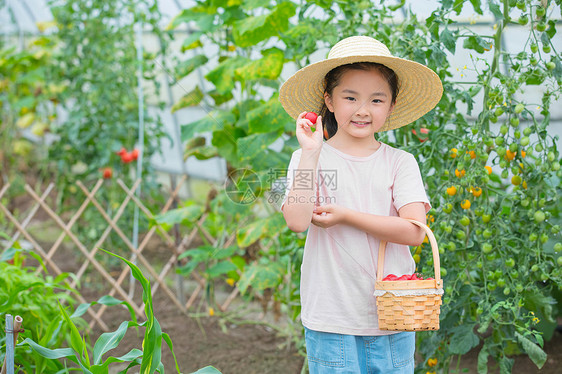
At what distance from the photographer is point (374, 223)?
125 cm

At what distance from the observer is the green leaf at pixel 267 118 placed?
2158 mm

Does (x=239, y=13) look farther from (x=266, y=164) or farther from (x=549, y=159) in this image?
(x=549, y=159)

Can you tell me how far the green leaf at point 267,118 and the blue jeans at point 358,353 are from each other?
3.17ft

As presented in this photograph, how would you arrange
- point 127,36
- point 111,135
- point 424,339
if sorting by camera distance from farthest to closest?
point 127,36 → point 111,135 → point 424,339

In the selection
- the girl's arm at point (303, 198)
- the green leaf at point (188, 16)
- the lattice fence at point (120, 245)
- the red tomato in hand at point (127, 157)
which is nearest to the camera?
the girl's arm at point (303, 198)

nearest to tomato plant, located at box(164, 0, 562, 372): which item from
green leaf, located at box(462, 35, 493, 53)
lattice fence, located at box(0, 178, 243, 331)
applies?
green leaf, located at box(462, 35, 493, 53)

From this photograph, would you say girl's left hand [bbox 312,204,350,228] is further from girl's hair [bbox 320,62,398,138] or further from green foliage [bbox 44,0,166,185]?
green foliage [bbox 44,0,166,185]

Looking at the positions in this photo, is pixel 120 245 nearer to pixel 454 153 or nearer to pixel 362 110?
pixel 454 153

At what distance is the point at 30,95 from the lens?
5320mm

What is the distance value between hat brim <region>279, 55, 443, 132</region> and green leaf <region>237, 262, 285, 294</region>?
100 centimetres

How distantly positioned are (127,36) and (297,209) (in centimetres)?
307

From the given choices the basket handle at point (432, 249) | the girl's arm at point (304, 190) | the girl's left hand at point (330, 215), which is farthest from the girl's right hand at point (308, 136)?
the basket handle at point (432, 249)

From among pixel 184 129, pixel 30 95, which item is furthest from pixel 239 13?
pixel 30 95

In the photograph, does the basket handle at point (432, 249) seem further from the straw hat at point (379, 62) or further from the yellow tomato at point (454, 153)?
the yellow tomato at point (454, 153)
